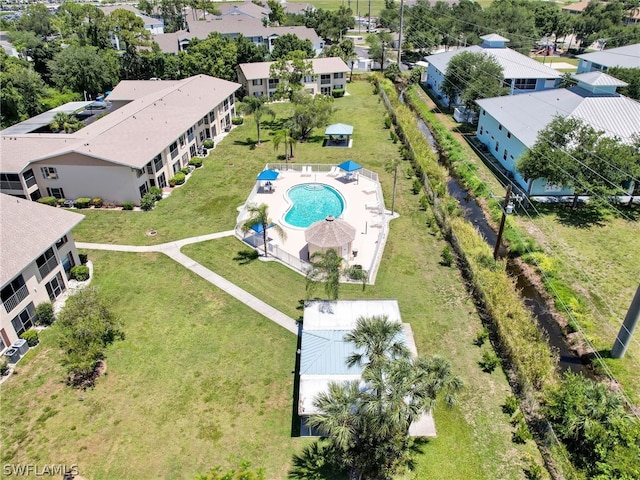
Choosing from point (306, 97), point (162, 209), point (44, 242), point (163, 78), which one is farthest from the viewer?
point (163, 78)

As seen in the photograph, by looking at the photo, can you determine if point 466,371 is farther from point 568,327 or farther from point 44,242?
point 44,242

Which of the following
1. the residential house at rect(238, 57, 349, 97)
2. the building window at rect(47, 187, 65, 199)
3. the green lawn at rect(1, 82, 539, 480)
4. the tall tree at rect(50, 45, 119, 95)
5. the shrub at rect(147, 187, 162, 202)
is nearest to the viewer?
the green lawn at rect(1, 82, 539, 480)

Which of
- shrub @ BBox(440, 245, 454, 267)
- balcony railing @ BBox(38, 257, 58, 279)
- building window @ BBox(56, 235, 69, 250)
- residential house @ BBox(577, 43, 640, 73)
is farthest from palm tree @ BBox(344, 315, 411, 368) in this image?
residential house @ BBox(577, 43, 640, 73)

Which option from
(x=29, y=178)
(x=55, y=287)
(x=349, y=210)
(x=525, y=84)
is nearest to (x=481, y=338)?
(x=349, y=210)

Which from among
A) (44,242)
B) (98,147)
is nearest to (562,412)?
(44,242)

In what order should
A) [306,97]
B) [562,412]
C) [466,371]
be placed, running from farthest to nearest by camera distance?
[306,97] < [466,371] < [562,412]

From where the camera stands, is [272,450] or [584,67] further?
[584,67]

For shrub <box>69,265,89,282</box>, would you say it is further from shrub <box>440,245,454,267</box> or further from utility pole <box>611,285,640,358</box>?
utility pole <box>611,285,640,358</box>
